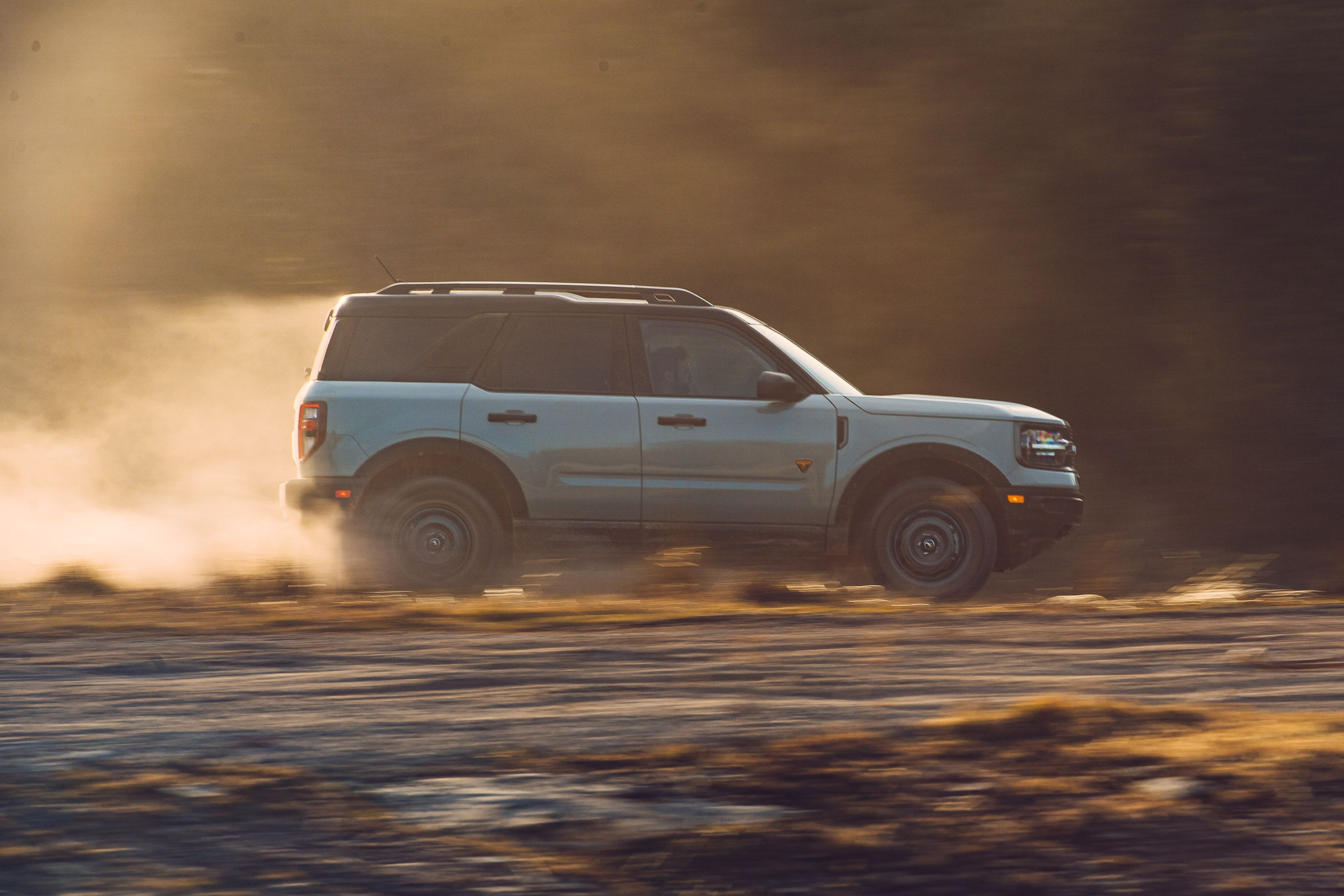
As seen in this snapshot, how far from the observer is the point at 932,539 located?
9039 millimetres

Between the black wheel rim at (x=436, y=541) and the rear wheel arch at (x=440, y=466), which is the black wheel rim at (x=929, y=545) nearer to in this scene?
the rear wheel arch at (x=440, y=466)

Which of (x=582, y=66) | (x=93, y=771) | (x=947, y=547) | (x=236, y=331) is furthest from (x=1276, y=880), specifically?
(x=236, y=331)

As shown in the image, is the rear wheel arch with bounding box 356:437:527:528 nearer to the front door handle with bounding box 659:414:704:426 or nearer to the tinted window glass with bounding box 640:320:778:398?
the front door handle with bounding box 659:414:704:426

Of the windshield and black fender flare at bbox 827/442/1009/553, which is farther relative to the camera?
the windshield

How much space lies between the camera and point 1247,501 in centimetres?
1273

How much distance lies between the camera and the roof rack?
31.0 ft

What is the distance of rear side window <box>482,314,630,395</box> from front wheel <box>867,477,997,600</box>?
1589 millimetres

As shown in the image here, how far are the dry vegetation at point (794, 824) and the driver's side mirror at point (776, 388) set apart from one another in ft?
13.4

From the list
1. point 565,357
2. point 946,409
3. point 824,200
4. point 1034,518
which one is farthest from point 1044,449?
point 824,200

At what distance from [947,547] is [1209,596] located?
5.65 ft

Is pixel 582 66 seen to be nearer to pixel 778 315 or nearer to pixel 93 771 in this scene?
pixel 778 315

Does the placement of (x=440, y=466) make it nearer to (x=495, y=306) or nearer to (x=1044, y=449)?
(x=495, y=306)

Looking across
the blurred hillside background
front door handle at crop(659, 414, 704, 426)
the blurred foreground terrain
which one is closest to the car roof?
front door handle at crop(659, 414, 704, 426)

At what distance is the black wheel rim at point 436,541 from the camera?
29.8 ft
